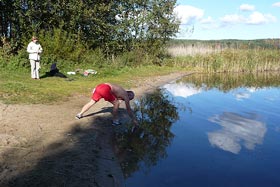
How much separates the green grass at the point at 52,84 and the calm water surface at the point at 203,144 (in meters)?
2.71

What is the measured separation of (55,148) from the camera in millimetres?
6391

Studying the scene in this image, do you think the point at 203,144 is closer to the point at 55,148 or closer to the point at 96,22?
the point at 55,148

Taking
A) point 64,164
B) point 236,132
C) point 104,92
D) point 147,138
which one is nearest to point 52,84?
point 104,92

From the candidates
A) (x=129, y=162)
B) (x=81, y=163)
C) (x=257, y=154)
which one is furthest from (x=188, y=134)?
(x=81, y=163)

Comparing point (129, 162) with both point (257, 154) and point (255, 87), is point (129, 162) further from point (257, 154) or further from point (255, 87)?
point (255, 87)

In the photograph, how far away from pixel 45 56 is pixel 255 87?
37.3 ft

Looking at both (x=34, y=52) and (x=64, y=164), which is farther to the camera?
(x=34, y=52)

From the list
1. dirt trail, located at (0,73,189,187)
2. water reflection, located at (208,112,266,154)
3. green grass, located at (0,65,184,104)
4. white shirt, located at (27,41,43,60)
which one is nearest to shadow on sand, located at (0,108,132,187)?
dirt trail, located at (0,73,189,187)

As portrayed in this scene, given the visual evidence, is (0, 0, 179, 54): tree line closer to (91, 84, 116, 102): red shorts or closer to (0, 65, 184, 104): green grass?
(0, 65, 184, 104): green grass

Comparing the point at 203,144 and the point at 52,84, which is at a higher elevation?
the point at 52,84

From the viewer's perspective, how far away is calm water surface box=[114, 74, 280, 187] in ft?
19.2

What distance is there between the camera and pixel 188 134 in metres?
8.64

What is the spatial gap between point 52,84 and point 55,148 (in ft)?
26.6

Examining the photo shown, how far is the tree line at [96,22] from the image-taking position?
816 inches
